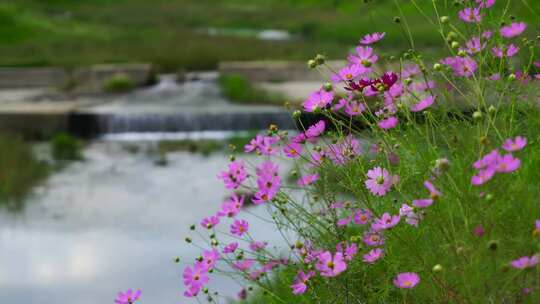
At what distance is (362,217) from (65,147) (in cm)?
638

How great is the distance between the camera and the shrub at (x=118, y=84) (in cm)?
1088

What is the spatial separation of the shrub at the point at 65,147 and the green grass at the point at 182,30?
4174 millimetres

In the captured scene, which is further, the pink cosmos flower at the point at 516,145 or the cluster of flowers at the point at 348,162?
the cluster of flowers at the point at 348,162

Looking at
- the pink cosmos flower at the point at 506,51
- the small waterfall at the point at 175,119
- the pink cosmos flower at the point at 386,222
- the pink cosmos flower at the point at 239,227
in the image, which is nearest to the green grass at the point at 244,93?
the small waterfall at the point at 175,119

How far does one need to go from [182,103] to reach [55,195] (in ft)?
10.9

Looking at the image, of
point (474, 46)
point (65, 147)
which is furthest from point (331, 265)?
point (65, 147)

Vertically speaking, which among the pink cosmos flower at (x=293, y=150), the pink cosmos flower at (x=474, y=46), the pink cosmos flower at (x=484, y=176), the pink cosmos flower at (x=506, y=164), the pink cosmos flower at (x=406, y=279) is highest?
the pink cosmos flower at (x=474, y=46)

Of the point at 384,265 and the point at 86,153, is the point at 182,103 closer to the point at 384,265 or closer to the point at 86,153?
the point at 86,153

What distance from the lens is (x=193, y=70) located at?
12.9 metres

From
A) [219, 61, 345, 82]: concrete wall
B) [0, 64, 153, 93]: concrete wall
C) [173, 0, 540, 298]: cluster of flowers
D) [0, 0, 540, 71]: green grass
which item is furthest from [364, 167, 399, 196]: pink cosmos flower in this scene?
[0, 64, 153, 93]: concrete wall

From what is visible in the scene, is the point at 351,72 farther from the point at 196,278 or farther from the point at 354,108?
the point at 196,278

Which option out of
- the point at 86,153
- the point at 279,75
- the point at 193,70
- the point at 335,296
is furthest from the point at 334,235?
the point at 193,70

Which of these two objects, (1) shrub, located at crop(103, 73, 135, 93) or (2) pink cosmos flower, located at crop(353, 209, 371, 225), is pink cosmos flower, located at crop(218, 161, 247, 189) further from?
(1) shrub, located at crop(103, 73, 135, 93)

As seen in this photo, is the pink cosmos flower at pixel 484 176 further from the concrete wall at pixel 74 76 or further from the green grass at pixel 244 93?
the concrete wall at pixel 74 76
